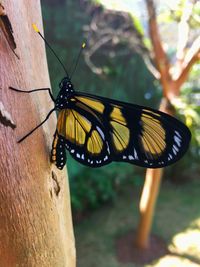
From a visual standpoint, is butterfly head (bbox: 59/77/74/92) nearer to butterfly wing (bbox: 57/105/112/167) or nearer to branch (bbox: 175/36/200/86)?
butterfly wing (bbox: 57/105/112/167)

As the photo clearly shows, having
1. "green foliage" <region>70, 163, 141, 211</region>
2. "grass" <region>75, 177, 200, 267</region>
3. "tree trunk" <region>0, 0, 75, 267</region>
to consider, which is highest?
"tree trunk" <region>0, 0, 75, 267</region>

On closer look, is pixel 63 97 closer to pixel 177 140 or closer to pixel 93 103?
pixel 93 103

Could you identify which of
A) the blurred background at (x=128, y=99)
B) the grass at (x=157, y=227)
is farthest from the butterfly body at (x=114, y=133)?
the grass at (x=157, y=227)

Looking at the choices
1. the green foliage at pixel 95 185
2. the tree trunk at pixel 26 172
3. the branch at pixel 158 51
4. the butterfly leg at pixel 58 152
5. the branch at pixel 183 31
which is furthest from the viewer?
the green foliage at pixel 95 185

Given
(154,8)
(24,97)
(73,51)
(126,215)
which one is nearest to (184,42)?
(154,8)

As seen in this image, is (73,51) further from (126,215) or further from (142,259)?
(142,259)

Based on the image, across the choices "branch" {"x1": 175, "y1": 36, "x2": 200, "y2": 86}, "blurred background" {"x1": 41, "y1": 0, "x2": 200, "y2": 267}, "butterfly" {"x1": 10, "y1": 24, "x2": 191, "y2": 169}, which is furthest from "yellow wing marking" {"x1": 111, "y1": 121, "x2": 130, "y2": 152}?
"branch" {"x1": 175, "y1": 36, "x2": 200, "y2": 86}

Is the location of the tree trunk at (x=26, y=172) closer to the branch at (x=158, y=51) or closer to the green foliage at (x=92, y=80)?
the branch at (x=158, y=51)
